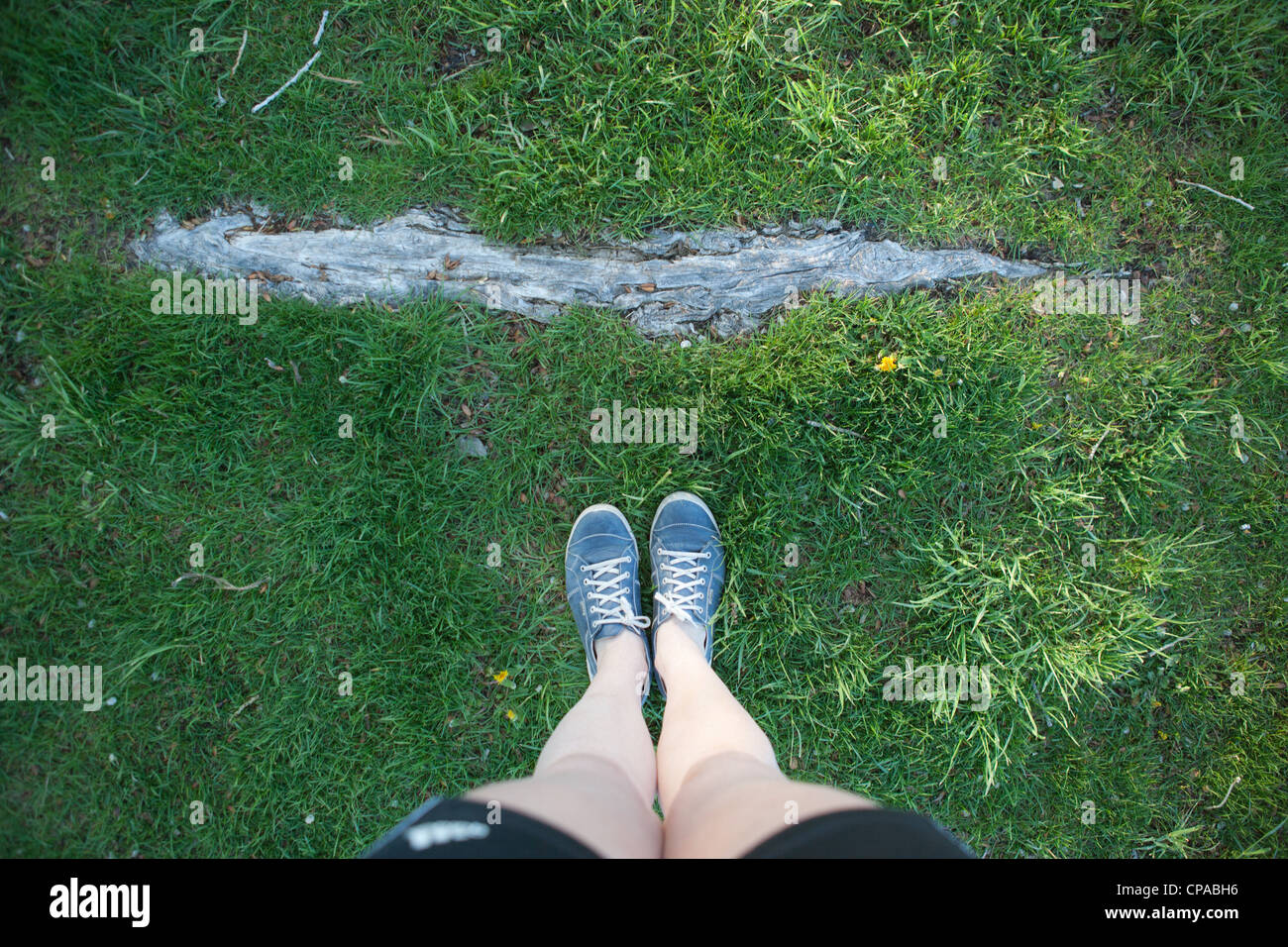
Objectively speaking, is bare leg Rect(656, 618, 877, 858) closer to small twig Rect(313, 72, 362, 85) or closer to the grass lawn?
the grass lawn

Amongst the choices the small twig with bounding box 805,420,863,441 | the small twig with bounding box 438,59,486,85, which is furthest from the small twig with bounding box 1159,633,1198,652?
the small twig with bounding box 438,59,486,85

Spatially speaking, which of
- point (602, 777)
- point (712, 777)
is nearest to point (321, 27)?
point (602, 777)

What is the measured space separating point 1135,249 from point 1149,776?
2.40m

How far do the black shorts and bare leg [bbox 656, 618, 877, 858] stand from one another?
54 millimetres

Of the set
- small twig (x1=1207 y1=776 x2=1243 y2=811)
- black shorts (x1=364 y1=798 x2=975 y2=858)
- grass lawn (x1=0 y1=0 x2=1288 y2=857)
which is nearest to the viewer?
black shorts (x1=364 y1=798 x2=975 y2=858)

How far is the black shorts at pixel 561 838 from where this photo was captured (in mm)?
1445

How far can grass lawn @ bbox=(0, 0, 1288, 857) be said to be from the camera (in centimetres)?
274

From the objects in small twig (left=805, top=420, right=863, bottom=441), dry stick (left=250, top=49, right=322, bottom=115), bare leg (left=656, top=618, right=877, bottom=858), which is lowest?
bare leg (left=656, top=618, right=877, bottom=858)

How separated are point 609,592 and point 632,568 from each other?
152mm

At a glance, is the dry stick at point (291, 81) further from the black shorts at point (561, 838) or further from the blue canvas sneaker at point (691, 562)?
the black shorts at point (561, 838)

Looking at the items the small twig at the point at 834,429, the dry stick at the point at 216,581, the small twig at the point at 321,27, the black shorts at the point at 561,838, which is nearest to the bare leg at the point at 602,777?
the black shorts at the point at 561,838

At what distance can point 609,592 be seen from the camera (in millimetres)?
2797
